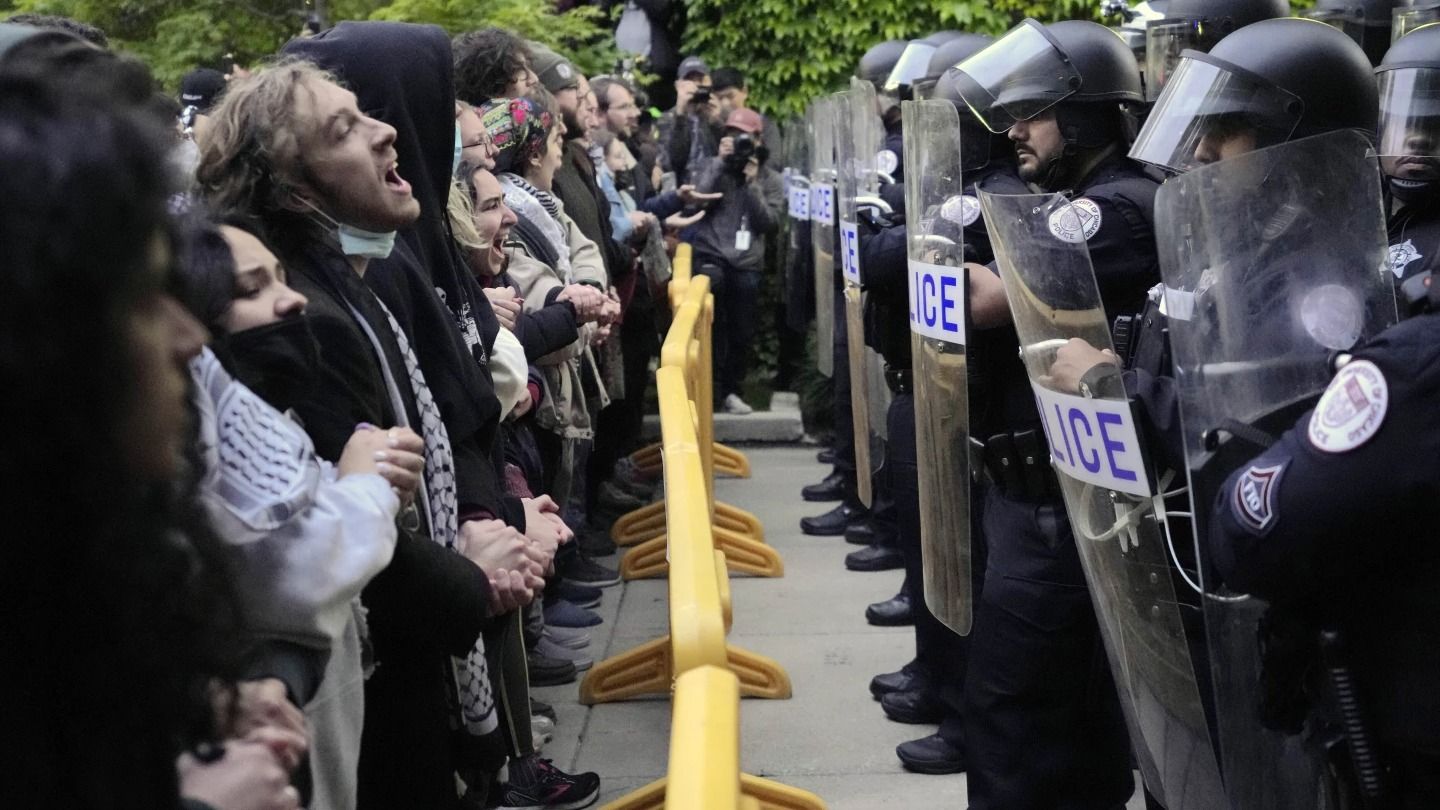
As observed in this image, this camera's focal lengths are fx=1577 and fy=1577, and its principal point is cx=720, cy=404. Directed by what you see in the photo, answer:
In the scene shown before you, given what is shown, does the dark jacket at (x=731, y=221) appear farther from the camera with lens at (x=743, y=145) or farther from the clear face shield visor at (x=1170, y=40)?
the clear face shield visor at (x=1170, y=40)

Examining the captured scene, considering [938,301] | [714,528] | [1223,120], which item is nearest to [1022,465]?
[938,301]

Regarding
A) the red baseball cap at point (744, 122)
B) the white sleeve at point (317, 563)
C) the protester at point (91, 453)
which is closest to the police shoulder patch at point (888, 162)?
the red baseball cap at point (744, 122)

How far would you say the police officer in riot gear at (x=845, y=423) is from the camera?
25.1 feet

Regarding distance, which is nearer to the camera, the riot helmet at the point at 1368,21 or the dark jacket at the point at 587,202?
the riot helmet at the point at 1368,21

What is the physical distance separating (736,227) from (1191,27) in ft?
18.0

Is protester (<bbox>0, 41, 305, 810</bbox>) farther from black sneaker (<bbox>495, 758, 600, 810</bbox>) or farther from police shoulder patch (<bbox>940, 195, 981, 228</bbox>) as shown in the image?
black sneaker (<bbox>495, 758, 600, 810</bbox>)

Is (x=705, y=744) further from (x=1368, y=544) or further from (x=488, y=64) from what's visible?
(x=488, y=64)

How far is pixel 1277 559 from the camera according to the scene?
2.22 metres

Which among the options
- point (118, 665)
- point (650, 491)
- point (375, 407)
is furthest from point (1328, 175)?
point (650, 491)

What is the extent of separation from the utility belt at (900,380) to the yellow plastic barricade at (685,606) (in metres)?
0.90

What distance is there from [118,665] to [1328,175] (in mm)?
2140

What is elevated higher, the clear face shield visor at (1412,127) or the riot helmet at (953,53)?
the clear face shield visor at (1412,127)

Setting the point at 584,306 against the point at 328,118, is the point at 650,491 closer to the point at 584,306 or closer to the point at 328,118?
the point at 584,306

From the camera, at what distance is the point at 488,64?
5.49m
